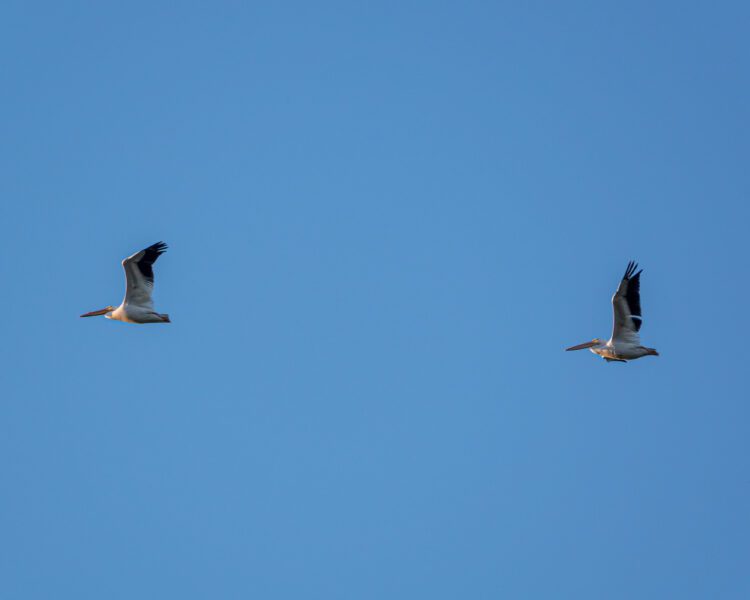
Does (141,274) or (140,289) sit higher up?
(141,274)

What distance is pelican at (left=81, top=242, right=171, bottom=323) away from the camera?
1150 inches

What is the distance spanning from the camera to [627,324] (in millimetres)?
29703

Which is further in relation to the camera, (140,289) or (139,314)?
(139,314)

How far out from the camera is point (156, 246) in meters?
29.0

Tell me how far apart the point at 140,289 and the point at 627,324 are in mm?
9657

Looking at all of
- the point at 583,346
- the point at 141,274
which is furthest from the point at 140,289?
the point at 583,346

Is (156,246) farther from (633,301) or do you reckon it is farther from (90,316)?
(633,301)

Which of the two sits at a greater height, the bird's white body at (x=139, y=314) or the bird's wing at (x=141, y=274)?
the bird's wing at (x=141, y=274)

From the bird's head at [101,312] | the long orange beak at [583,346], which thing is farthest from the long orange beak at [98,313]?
the long orange beak at [583,346]

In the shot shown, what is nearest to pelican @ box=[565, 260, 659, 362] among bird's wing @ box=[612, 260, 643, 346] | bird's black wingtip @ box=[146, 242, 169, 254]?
bird's wing @ box=[612, 260, 643, 346]

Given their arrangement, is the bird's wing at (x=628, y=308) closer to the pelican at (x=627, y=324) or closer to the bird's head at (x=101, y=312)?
the pelican at (x=627, y=324)

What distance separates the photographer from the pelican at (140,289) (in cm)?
2922

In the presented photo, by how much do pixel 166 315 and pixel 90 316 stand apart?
251 centimetres

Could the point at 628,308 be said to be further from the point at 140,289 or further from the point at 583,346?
the point at 140,289
